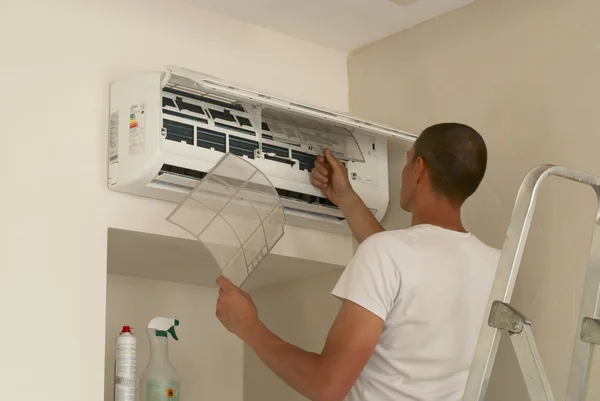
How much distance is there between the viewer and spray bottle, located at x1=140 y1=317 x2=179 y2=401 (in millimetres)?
2219

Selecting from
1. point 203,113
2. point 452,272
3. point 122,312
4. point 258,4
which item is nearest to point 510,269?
point 452,272

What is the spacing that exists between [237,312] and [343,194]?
0.52 metres

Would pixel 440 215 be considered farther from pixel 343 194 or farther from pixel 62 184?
pixel 62 184

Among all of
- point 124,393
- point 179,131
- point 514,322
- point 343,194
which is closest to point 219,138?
point 179,131

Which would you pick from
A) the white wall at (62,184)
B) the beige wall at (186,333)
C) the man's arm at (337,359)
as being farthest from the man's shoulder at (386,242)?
the beige wall at (186,333)

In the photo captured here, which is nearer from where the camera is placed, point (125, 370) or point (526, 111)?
point (125, 370)

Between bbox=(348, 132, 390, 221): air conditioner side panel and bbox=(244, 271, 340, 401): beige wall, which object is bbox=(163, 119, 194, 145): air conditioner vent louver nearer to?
bbox=(348, 132, 390, 221): air conditioner side panel

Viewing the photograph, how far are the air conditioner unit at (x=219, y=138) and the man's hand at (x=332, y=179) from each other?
0.02 meters

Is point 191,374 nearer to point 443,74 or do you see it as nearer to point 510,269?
point 443,74

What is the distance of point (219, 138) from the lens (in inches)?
81.4

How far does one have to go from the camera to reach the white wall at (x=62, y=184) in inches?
71.2

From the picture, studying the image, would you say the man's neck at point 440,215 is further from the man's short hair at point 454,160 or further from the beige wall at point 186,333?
the beige wall at point 186,333

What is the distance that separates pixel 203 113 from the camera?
2.07m

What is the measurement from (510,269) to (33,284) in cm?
94
